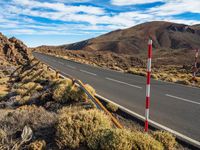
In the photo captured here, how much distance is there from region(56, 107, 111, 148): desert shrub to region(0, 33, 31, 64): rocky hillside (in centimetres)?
3842

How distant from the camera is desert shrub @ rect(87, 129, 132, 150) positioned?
4559 millimetres

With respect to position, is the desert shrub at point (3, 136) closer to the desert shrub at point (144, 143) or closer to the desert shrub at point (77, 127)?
the desert shrub at point (77, 127)

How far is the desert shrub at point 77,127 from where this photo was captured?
5.03m

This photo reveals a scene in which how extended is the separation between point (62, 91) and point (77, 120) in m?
4.37

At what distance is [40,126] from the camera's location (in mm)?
5891

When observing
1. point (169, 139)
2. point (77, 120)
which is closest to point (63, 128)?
point (77, 120)

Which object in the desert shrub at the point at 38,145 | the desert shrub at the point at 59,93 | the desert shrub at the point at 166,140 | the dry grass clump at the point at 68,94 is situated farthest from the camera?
the desert shrub at the point at 59,93

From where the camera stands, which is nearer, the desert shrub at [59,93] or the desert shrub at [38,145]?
the desert shrub at [38,145]

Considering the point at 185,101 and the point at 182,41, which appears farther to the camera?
the point at 182,41

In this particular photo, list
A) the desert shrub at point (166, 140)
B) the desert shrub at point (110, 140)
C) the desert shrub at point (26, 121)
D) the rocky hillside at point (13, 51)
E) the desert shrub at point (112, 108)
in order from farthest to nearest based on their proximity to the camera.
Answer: the rocky hillside at point (13, 51)
the desert shrub at point (112, 108)
the desert shrub at point (26, 121)
the desert shrub at point (166, 140)
the desert shrub at point (110, 140)

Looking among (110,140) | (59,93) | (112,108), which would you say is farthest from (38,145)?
(59,93)

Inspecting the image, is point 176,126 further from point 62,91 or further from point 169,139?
point 62,91

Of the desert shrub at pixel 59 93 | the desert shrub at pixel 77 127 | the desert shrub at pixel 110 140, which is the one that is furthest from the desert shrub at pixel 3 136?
the desert shrub at pixel 59 93

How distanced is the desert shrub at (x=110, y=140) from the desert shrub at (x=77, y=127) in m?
0.26
